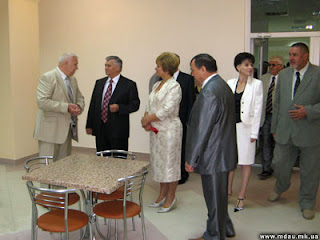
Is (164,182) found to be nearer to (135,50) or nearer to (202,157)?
(202,157)

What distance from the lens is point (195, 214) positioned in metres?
4.04

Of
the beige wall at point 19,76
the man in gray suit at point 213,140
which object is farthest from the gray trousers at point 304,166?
the beige wall at point 19,76

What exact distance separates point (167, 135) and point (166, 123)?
0.13 m

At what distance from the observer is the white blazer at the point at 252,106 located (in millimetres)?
4000

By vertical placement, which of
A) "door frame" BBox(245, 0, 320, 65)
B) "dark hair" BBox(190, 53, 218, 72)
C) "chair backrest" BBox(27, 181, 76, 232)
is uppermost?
"door frame" BBox(245, 0, 320, 65)

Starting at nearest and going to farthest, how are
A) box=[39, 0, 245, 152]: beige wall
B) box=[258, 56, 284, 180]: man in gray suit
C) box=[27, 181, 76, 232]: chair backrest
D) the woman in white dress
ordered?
box=[27, 181, 76, 232]: chair backrest → the woman in white dress → box=[258, 56, 284, 180]: man in gray suit → box=[39, 0, 245, 152]: beige wall

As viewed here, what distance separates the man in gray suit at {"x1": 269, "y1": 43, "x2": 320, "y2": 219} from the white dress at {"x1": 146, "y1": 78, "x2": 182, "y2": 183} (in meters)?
1.20

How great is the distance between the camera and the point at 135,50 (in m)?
6.66

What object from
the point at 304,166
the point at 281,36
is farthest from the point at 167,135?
the point at 281,36

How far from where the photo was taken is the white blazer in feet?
13.1

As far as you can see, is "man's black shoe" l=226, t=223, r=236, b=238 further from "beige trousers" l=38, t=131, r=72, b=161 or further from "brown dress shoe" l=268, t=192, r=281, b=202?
"beige trousers" l=38, t=131, r=72, b=161

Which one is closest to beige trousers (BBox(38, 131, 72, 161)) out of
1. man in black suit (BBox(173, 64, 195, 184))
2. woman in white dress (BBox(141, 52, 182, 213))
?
woman in white dress (BBox(141, 52, 182, 213))

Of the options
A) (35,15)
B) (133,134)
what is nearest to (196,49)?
(133,134)

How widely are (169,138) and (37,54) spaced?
12.0ft
